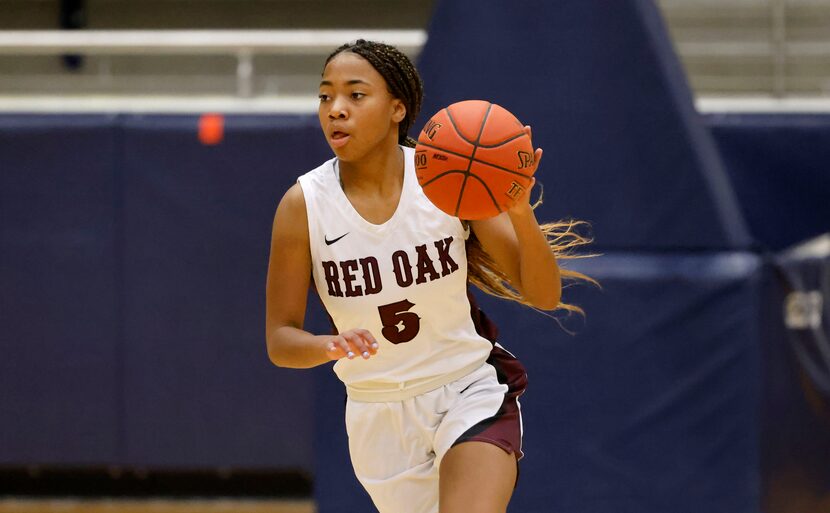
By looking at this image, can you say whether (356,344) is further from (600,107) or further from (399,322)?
(600,107)

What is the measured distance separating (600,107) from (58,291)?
4497 millimetres

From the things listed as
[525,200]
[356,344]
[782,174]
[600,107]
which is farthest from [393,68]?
[782,174]

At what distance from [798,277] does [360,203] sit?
269cm

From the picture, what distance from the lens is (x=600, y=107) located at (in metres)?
5.23

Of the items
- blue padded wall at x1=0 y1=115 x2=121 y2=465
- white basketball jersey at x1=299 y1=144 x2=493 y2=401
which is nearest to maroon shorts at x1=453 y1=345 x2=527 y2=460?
white basketball jersey at x1=299 y1=144 x2=493 y2=401

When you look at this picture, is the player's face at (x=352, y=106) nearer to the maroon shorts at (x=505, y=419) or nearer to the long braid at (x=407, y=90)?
the long braid at (x=407, y=90)

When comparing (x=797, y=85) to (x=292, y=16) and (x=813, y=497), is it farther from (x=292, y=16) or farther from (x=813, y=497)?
(x=813, y=497)

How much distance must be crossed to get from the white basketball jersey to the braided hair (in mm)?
315

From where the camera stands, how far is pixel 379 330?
3.53 metres

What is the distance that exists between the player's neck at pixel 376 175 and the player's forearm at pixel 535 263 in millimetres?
483

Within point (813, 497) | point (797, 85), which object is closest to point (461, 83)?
point (813, 497)

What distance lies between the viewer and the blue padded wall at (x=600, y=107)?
17.0 feet

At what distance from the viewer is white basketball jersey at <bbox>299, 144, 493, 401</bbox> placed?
139 inches

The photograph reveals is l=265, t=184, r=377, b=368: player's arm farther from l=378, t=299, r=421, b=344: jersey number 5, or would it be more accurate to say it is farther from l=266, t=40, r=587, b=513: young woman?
l=378, t=299, r=421, b=344: jersey number 5
